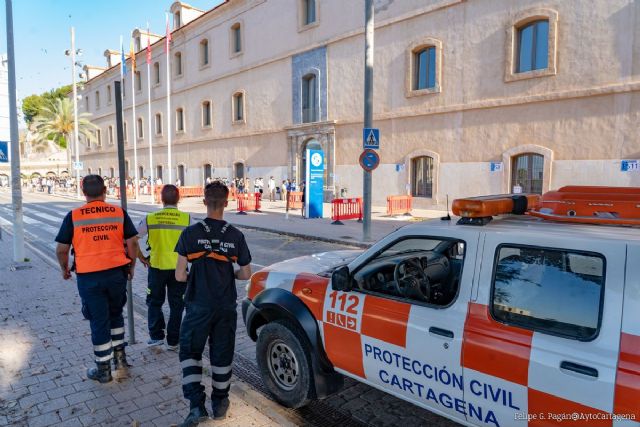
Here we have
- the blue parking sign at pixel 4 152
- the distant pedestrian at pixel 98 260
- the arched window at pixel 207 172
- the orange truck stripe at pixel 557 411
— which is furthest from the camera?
the arched window at pixel 207 172

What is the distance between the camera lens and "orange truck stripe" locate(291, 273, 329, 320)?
341 centimetres

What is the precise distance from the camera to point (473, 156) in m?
18.1

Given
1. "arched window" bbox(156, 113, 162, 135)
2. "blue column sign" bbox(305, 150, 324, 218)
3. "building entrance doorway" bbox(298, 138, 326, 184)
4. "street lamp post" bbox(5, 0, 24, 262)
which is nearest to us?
"street lamp post" bbox(5, 0, 24, 262)

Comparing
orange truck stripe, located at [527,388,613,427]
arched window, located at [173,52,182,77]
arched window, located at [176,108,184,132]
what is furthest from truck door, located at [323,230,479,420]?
arched window, located at [173,52,182,77]

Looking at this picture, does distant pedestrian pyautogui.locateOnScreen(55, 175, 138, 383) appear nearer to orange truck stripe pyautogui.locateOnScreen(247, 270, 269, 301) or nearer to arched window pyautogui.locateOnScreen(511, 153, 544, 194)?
orange truck stripe pyautogui.locateOnScreen(247, 270, 269, 301)

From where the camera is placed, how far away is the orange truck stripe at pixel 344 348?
3.16 meters

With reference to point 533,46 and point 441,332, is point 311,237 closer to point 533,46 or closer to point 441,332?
point 441,332

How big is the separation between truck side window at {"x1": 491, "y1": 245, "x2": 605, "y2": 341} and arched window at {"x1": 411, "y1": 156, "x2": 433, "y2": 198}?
17815 mm

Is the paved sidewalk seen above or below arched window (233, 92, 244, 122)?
below

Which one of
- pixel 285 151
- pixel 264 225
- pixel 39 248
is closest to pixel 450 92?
pixel 264 225

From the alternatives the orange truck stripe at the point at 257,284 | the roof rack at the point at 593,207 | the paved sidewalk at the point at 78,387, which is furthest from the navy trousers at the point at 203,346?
the roof rack at the point at 593,207

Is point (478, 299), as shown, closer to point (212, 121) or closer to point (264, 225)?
point (264, 225)

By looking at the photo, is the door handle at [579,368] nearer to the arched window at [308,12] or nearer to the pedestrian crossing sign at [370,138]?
the pedestrian crossing sign at [370,138]

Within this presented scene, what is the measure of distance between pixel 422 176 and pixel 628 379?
18757 mm
